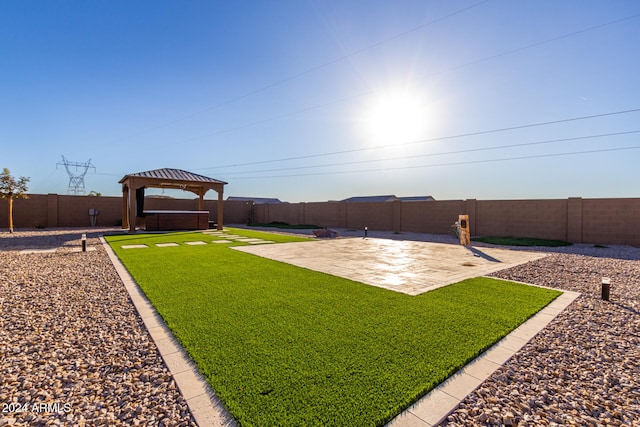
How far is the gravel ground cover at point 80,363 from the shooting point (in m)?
1.71

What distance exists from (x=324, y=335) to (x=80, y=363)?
6.61ft

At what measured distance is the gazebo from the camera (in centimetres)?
1360

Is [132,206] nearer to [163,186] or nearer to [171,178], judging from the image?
[171,178]

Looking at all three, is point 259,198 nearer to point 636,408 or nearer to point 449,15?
point 449,15

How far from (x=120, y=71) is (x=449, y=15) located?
13.0 m

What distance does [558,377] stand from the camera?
216 cm

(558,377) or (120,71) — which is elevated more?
(120,71)

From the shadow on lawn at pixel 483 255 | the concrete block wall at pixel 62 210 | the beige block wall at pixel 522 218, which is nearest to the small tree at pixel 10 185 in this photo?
the concrete block wall at pixel 62 210

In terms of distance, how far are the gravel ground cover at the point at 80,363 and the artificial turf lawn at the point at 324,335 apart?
333mm

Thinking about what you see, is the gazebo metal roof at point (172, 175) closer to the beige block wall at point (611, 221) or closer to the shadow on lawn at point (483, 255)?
the shadow on lawn at point (483, 255)

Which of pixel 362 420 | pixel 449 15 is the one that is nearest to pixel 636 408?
pixel 362 420

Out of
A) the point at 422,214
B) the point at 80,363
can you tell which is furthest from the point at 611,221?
the point at 80,363

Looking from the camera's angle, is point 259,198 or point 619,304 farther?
point 259,198

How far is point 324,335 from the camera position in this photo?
2.76 meters
